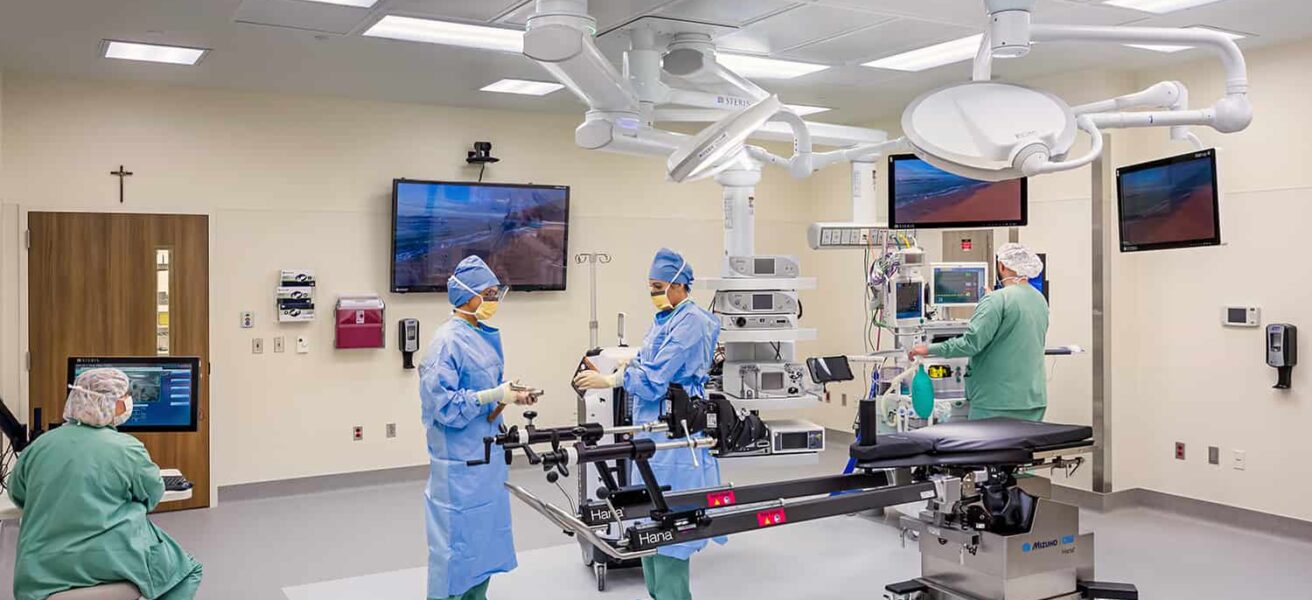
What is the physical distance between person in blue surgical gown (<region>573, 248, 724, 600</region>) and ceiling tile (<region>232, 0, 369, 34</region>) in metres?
2.00

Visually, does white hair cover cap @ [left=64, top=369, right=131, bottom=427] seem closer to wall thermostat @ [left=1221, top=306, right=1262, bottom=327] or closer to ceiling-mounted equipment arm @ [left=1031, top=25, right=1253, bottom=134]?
ceiling-mounted equipment arm @ [left=1031, top=25, right=1253, bottom=134]

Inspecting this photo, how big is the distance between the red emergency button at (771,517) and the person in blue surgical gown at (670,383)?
1.00m

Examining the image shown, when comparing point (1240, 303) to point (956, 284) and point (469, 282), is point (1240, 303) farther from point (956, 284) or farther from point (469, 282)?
point (469, 282)

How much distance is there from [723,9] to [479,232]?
3141mm

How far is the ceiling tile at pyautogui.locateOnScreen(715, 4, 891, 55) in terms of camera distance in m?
4.66

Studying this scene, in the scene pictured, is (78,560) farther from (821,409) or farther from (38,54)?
(821,409)

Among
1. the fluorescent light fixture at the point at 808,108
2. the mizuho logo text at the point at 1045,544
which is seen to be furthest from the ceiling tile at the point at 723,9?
the fluorescent light fixture at the point at 808,108

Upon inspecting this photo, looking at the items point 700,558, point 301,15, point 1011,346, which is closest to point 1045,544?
point 1011,346

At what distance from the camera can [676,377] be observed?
425cm

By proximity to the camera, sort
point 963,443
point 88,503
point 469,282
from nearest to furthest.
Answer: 1. point 88,503
2. point 963,443
3. point 469,282

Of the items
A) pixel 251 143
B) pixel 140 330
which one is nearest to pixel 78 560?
pixel 140 330

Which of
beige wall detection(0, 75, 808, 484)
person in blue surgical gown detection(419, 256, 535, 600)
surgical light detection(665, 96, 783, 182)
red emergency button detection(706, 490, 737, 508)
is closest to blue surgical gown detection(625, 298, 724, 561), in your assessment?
person in blue surgical gown detection(419, 256, 535, 600)

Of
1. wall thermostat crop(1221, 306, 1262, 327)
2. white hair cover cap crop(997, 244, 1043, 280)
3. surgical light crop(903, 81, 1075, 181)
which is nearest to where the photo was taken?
surgical light crop(903, 81, 1075, 181)

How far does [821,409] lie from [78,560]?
21.1 ft
